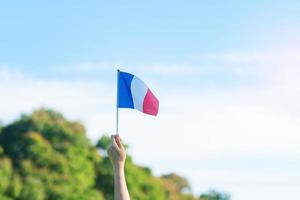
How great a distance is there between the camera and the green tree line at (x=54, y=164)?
47156 mm

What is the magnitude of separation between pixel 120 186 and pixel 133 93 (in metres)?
2.73

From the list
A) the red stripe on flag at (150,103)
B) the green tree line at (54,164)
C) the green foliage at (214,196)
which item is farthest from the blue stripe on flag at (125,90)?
the green foliage at (214,196)

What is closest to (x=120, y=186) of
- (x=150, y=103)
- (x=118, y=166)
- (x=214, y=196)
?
(x=118, y=166)

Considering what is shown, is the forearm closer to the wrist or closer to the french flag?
the wrist

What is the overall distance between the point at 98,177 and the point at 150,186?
351 centimetres

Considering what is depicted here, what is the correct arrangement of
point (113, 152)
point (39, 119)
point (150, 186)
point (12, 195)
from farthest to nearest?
point (150, 186) → point (39, 119) → point (12, 195) → point (113, 152)

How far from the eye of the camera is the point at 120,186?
646 centimetres

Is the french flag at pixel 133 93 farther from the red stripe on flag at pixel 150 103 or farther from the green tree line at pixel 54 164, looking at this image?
the green tree line at pixel 54 164

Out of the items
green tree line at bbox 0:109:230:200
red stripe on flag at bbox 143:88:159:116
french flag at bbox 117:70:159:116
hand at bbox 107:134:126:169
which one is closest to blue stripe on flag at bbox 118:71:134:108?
french flag at bbox 117:70:159:116

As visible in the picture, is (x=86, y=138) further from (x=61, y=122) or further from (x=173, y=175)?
(x=173, y=175)

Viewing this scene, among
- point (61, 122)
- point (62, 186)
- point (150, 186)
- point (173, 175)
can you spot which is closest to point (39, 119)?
point (61, 122)

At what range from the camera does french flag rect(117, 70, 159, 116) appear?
913 centimetres

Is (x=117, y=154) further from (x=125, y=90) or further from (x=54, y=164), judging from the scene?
(x=54, y=164)

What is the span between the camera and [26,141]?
48906 mm
